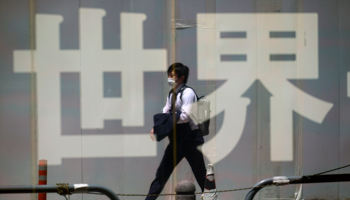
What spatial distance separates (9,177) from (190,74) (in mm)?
2626

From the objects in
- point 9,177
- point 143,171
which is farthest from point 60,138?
point 143,171

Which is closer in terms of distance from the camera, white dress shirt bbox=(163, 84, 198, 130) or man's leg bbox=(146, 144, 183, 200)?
man's leg bbox=(146, 144, 183, 200)

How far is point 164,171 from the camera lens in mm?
5098

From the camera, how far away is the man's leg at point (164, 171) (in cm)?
500

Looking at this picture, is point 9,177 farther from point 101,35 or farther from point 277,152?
point 277,152

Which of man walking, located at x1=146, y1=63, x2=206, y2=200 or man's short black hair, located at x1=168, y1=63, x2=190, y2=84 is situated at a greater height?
man's short black hair, located at x1=168, y1=63, x2=190, y2=84

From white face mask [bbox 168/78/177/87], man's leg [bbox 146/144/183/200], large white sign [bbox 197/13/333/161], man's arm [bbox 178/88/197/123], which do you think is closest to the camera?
man's leg [bbox 146/144/183/200]

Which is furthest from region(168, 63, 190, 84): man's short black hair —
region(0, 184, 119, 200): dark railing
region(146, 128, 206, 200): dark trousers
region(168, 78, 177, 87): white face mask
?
region(0, 184, 119, 200): dark railing

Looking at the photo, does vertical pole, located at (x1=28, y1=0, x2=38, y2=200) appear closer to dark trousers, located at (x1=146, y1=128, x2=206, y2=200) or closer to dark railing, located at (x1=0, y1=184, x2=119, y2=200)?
dark trousers, located at (x1=146, y1=128, x2=206, y2=200)

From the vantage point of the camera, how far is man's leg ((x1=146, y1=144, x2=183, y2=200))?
16.4ft

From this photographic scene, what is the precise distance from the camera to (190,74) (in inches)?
215

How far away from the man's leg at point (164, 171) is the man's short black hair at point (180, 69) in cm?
91

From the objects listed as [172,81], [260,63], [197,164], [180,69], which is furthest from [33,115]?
[260,63]

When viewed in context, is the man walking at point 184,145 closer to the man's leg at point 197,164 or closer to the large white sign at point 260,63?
the man's leg at point 197,164
